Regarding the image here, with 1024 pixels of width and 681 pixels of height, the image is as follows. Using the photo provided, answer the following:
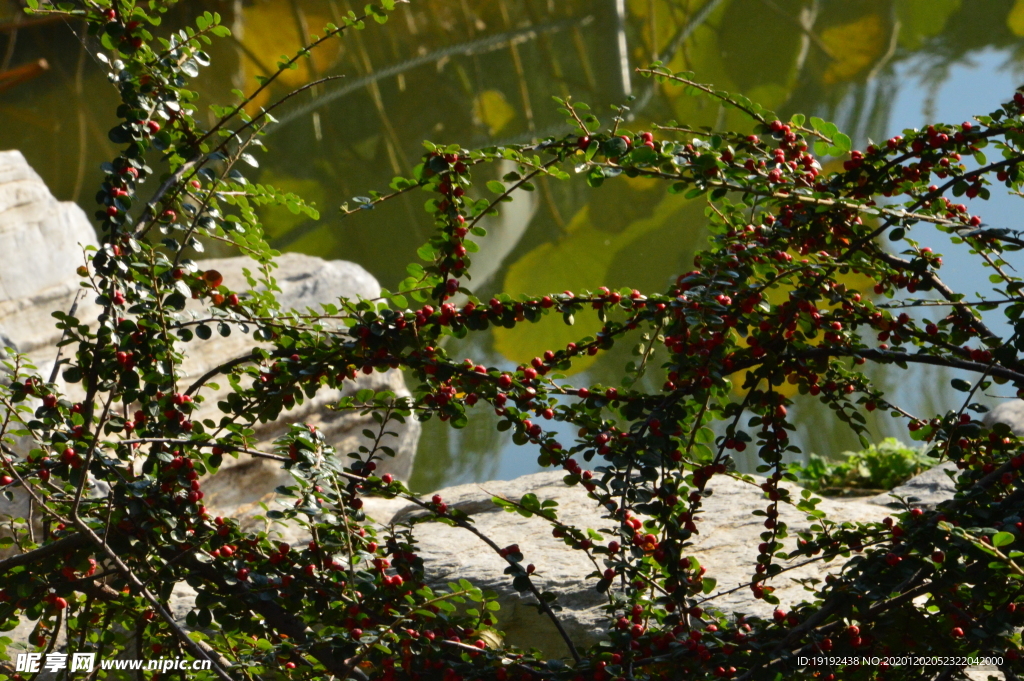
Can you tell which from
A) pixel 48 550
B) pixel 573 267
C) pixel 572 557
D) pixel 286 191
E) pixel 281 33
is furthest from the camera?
pixel 281 33

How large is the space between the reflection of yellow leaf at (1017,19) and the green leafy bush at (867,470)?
10.4 ft

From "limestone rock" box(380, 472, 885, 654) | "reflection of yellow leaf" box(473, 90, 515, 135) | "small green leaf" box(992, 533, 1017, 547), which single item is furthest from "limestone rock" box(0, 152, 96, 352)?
"reflection of yellow leaf" box(473, 90, 515, 135)

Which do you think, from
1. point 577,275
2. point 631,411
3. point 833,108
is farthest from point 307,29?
point 631,411

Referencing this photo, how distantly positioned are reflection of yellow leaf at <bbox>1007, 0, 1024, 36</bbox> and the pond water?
12 millimetres

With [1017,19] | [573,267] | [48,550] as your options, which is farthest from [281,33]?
[48,550]

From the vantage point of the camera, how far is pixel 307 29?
6.43 metres

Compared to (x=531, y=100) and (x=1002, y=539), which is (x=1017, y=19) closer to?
(x=531, y=100)

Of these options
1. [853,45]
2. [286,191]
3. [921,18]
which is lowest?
[286,191]

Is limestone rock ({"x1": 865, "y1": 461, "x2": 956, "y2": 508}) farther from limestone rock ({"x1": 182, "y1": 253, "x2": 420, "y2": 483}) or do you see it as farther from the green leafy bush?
limestone rock ({"x1": 182, "y1": 253, "x2": 420, "y2": 483})

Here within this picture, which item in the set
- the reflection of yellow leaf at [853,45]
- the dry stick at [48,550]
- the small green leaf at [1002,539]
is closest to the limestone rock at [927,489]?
the small green leaf at [1002,539]

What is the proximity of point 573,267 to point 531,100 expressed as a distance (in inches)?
65.0

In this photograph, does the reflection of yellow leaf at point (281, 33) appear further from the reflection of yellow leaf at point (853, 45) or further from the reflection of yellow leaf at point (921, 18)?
the reflection of yellow leaf at point (921, 18)

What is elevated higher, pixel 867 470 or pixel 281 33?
pixel 281 33

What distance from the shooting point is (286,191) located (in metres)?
4.91
